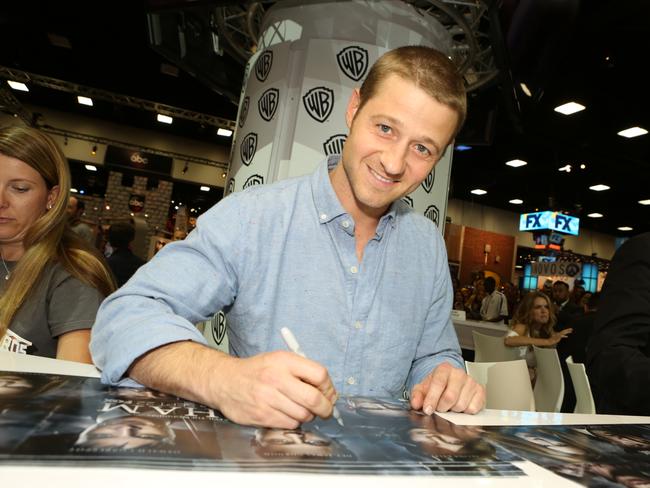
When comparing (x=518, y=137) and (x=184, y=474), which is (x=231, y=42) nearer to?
(x=184, y=474)

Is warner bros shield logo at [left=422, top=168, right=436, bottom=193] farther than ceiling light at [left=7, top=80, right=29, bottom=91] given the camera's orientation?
No

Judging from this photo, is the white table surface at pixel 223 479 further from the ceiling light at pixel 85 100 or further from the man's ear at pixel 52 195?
the ceiling light at pixel 85 100

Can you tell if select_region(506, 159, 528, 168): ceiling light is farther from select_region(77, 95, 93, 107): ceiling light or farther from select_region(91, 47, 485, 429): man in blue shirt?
select_region(91, 47, 485, 429): man in blue shirt

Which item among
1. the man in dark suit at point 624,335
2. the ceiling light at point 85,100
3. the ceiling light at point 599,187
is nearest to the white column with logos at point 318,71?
the man in dark suit at point 624,335

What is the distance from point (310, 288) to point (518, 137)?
8787 millimetres

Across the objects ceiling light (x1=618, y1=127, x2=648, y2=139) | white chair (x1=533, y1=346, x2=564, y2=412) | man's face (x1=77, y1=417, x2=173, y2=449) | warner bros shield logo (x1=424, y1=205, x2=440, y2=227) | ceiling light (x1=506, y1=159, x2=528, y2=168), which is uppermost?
ceiling light (x1=506, y1=159, x2=528, y2=168)

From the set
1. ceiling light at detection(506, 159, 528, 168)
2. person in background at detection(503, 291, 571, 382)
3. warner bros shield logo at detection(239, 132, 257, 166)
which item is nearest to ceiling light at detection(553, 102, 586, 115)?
ceiling light at detection(506, 159, 528, 168)

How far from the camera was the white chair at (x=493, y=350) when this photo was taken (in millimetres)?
4867

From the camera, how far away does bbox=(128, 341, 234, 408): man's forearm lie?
77cm

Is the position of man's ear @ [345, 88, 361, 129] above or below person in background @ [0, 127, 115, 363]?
above

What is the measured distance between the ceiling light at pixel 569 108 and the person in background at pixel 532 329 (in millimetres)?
3364

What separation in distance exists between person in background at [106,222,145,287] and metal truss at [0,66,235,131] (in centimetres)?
662

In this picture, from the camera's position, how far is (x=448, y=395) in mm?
989

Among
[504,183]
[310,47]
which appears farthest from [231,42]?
[504,183]
